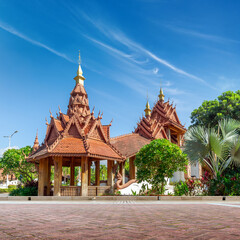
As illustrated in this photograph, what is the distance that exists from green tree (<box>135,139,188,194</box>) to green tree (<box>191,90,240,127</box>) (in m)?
18.7

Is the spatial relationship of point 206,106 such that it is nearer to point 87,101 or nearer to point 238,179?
point 87,101

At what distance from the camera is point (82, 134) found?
65.4 feet

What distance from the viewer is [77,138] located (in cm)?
1998

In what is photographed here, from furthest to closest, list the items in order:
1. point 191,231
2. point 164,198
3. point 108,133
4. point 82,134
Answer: point 108,133 → point 82,134 → point 164,198 → point 191,231

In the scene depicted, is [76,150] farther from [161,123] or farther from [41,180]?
[161,123]

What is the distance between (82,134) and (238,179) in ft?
37.8

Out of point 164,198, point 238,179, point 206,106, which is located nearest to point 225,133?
point 238,179

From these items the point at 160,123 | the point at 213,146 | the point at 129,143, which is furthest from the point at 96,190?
the point at 160,123

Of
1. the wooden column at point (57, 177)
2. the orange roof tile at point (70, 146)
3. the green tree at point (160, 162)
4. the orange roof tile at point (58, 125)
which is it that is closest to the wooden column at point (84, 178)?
the orange roof tile at point (70, 146)

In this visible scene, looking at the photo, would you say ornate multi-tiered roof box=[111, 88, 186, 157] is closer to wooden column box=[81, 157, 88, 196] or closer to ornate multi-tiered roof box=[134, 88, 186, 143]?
ornate multi-tiered roof box=[134, 88, 186, 143]

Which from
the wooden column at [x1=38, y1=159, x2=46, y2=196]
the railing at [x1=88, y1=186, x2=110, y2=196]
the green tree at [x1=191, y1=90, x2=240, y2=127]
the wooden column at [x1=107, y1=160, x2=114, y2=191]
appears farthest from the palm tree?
the green tree at [x1=191, y1=90, x2=240, y2=127]

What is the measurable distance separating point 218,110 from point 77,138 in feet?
72.5

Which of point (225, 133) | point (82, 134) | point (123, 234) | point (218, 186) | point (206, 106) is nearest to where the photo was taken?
point (123, 234)

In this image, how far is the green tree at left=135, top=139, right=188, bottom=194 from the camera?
15789 mm
